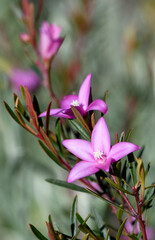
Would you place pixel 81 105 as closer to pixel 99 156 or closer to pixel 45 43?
pixel 99 156

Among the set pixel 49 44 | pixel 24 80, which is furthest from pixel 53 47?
pixel 24 80

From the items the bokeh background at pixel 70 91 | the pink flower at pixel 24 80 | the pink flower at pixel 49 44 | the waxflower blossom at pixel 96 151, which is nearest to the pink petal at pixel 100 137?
the waxflower blossom at pixel 96 151

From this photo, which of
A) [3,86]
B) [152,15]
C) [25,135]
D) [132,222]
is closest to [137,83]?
[152,15]

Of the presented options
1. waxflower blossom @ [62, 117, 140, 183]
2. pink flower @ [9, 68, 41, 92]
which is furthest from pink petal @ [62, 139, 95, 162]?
pink flower @ [9, 68, 41, 92]

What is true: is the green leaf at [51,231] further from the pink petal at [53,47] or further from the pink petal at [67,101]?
the pink petal at [53,47]

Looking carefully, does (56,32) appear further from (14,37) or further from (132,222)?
(14,37)

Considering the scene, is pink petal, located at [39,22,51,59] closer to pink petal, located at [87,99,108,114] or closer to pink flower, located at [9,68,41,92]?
pink petal, located at [87,99,108,114]
